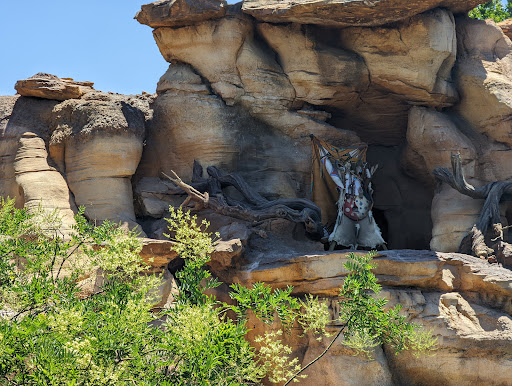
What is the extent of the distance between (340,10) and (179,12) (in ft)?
9.94

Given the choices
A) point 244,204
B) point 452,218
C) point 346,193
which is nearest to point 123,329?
point 244,204

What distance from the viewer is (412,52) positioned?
17.1 metres

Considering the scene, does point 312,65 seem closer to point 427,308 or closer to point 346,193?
point 346,193

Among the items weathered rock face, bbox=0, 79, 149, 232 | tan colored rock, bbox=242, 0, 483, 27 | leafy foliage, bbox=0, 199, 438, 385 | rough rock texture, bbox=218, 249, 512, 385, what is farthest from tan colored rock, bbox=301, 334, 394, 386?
tan colored rock, bbox=242, 0, 483, 27

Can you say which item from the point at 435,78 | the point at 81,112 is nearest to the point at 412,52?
the point at 435,78

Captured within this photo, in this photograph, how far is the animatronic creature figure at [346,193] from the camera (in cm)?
1598

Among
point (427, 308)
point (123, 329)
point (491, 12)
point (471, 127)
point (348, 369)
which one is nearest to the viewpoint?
point (123, 329)

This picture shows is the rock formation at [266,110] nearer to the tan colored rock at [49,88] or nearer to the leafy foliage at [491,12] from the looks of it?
the tan colored rock at [49,88]

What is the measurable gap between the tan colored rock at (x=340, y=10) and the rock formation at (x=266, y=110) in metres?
0.03

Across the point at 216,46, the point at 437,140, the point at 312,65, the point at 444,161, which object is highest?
the point at 216,46

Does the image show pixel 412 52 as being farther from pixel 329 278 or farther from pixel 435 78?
pixel 329 278

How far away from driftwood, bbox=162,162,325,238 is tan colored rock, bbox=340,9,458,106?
3212mm

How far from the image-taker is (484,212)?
1595 centimetres

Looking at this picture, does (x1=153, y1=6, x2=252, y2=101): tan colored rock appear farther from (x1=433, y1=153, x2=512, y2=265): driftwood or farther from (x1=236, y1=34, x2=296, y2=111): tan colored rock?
(x1=433, y1=153, x2=512, y2=265): driftwood
